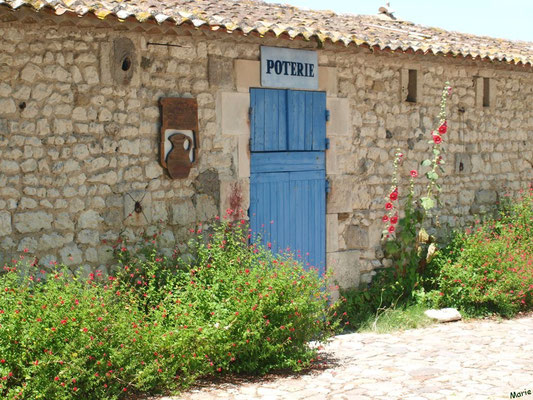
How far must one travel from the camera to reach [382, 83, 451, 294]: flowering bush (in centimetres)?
945

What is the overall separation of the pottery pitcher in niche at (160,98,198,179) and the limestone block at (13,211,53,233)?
125cm

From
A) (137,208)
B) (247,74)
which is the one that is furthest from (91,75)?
(247,74)

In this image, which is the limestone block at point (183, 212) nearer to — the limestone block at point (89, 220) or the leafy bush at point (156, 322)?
the leafy bush at point (156, 322)

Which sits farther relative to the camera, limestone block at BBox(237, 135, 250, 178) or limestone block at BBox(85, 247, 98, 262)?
limestone block at BBox(237, 135, 250, 178)

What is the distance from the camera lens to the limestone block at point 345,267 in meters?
8.93

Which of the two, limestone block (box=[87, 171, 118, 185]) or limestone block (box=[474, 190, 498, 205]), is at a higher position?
limestone block (box=[87, 171, 118, 185])

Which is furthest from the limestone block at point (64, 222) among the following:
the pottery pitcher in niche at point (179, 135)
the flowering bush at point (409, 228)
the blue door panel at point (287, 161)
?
the flowering bush at point (409, 228)

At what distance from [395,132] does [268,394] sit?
4.59 m

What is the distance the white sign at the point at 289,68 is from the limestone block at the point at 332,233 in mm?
1489

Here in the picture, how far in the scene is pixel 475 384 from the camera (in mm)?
6359

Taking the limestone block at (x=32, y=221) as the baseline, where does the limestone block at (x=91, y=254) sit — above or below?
below

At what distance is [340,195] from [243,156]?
155cm

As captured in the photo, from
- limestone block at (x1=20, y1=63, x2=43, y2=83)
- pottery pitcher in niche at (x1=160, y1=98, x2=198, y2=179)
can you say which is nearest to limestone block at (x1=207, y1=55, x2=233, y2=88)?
pottery pitcher in niche at (x1=160, y1=98, x2=198, y2=179)

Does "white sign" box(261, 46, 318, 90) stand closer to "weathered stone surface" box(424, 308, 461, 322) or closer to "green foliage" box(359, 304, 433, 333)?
"green foliage" box(359, 304, 433, 333)
